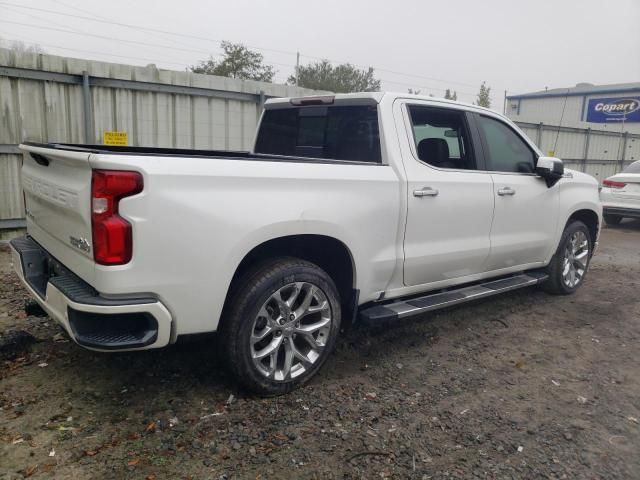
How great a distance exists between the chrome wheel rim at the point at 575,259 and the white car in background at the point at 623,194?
6.00 meters

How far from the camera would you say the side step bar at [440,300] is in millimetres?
3682

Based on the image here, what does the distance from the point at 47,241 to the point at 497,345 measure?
3.36 m

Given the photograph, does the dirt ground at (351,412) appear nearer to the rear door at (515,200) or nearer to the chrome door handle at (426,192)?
the rear door at (515,200)

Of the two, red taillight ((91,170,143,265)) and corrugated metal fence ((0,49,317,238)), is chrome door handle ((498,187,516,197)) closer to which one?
red taillight ((91,170,143,265))

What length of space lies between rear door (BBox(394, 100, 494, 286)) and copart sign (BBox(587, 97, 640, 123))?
137ft

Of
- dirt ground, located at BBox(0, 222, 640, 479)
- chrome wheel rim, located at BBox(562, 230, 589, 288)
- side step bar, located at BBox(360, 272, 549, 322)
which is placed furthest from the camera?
chrome wheel rim, located at BBox(562, 230, 589, 288)

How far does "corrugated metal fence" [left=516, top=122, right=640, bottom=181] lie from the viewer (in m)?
14.8

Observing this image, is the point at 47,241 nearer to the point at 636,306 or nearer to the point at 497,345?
the point at 497,345

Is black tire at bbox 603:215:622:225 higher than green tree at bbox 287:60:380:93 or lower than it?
lower

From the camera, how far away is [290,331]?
3268 mm

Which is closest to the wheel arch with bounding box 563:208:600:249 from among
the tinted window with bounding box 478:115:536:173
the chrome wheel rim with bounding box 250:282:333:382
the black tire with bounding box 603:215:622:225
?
the tinted window with bounding box 478:115:536:173

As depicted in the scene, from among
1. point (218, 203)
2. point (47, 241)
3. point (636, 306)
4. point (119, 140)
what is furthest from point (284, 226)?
point (119, 140)

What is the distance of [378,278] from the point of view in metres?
3.69

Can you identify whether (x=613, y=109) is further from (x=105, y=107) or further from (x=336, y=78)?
(x=105, y=107)
